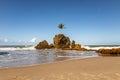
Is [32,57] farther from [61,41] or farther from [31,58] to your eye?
[61,41]

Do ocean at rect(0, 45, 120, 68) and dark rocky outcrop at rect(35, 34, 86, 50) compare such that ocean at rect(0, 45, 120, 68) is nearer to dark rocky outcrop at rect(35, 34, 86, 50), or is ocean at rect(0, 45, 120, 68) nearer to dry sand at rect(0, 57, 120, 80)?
dry sand at rect(0, 57, 120, 80)

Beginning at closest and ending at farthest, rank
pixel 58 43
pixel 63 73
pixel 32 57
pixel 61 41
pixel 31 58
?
pixel 63 73, pixel 31 58, pixel 32 57, pixel 58 43, pixel 61 41

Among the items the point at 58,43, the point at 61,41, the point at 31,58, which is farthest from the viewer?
the point at 61,41

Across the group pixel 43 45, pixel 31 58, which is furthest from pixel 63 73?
pixel 43 45

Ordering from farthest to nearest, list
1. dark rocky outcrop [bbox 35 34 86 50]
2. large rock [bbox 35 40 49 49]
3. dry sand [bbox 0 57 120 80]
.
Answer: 1. dark rocky outcrop [bbox 35 34 86 50]
2. large rock [bbox 35 40 49 49]
3. dry sand [bbox 0 57 120 80]

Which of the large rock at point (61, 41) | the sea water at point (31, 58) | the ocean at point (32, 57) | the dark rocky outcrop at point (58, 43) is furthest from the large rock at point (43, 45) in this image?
the sea water at point (31, 58)

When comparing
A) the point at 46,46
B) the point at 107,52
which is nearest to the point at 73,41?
the point at 46,46

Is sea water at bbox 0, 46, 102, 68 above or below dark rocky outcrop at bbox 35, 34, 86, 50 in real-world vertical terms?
below

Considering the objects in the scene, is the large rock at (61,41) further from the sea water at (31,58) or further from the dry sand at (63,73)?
the dry sand at (63,73)

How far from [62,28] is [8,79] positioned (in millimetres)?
71092

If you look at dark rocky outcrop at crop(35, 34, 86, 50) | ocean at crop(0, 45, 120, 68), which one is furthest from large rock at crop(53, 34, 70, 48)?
ocean at crop(0, 45, 120, 68)

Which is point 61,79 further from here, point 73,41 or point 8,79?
point 73,41

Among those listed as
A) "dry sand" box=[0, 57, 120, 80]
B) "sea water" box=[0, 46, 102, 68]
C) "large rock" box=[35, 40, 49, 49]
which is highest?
"large rock" box=[35, 40, 49, 49]

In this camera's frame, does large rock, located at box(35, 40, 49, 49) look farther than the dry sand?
Yes
